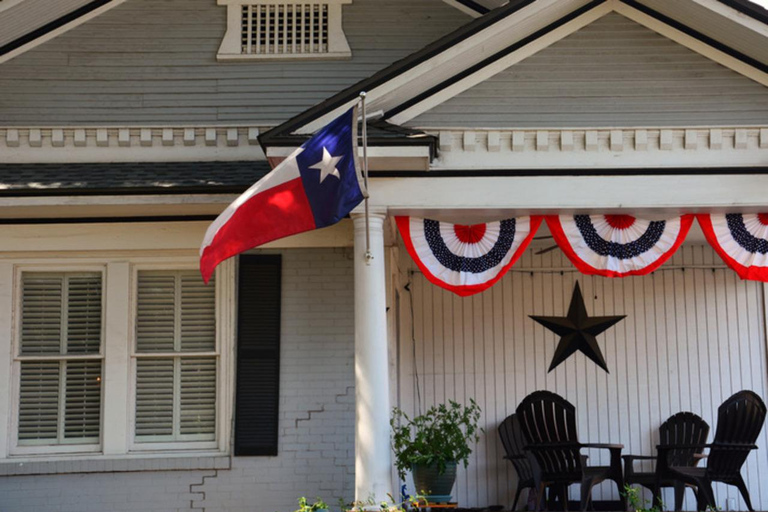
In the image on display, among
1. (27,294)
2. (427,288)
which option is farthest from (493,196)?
(27,294)

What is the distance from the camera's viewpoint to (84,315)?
9875 mm

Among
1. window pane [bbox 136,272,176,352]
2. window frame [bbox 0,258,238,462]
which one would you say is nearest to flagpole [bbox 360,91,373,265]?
window frame [bbox 0,258,238,462]

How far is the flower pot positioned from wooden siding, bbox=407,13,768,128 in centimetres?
294

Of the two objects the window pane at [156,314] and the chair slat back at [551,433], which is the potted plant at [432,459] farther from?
the window pane at [156,314]

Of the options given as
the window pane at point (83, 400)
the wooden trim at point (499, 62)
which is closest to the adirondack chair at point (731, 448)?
the wooden trim at point (499, 62)

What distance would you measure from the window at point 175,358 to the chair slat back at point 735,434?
15.0ft

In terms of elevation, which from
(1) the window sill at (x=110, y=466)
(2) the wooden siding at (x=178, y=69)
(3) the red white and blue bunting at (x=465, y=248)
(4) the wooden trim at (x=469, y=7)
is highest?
(4) the wooden trim at (x=469, y=7)

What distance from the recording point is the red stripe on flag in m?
7.98

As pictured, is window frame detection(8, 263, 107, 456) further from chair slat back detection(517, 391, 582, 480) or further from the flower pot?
chair slat back detection(517, 391, 582, 480)

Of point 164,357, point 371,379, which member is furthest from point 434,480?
point 164,357

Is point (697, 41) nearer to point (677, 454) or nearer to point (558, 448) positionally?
point (558, 448)

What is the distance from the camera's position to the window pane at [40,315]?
983 centimetres

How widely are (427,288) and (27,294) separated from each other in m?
4.11

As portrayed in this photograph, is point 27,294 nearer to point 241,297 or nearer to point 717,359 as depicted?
point 241,297
